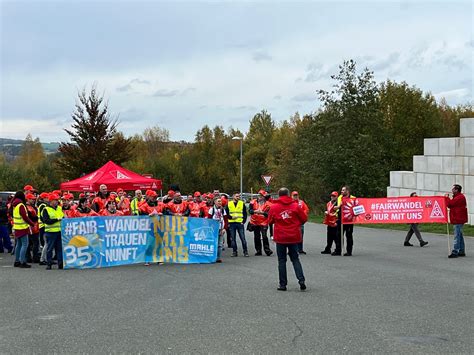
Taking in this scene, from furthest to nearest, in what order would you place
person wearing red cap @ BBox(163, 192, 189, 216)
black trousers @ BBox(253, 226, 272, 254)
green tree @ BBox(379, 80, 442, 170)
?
1. green tree @ BBox(379, 80, 442, 170)
2. black trousers @ BBox(253, 226, 272, 254)
3. person wearing red cap @ BBox(163, 192, 189, 216)

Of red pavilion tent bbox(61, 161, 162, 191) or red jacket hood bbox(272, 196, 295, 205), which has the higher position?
red pavilion tent bbox(61, 161, 162, 191)

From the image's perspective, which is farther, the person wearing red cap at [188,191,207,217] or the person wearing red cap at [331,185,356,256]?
the person wearing red cap at [331,185,356,256]

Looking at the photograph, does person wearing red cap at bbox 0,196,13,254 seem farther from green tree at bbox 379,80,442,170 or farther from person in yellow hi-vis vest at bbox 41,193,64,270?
green tree at bbox 379,80,442,170

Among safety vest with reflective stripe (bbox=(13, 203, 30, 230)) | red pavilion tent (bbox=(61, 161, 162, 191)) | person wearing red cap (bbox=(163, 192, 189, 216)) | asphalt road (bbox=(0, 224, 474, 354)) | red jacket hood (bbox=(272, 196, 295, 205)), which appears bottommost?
asphalt road (bbox=(0, 224, 474, 354))

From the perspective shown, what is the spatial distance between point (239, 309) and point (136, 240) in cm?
699

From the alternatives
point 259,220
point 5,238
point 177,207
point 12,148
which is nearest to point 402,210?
point 259,220

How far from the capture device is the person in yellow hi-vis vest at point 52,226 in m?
15.1

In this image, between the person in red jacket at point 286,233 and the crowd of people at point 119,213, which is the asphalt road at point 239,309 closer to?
the person in red jacket at point 286,233

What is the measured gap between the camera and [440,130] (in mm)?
58062

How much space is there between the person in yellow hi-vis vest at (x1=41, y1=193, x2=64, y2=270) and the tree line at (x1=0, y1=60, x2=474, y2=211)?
77.3ft

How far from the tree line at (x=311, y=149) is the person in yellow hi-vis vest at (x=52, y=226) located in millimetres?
23554

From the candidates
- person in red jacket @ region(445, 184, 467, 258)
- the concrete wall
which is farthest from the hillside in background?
person in red jacket @ region(445, 184, 467, 258)

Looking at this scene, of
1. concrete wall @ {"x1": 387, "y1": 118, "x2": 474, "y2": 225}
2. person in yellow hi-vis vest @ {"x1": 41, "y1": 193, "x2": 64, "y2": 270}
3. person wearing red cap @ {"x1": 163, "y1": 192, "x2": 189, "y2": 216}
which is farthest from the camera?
concrete wall @ {"x1": 387, "y1": 118, "x2": 474, "y2": 225}

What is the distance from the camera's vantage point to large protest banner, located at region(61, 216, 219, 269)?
607 inches
